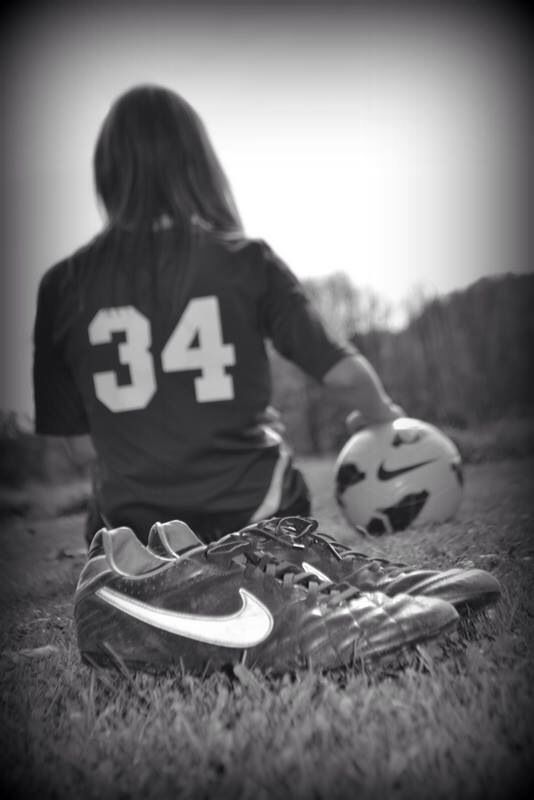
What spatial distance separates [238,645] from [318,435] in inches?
250

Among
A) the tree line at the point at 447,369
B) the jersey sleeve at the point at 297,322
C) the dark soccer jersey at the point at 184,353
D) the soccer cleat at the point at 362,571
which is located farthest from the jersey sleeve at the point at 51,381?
the tree line at the point at 447,369

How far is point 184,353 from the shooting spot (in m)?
2.01

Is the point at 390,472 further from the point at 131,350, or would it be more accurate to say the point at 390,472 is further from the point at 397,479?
the point at 131,350

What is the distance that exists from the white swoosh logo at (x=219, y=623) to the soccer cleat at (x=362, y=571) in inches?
6.2

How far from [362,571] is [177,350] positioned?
0.96 meters

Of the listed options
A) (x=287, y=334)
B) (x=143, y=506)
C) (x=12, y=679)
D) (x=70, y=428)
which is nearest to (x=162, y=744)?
(x=12, y=679)

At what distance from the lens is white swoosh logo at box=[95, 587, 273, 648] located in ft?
4.15

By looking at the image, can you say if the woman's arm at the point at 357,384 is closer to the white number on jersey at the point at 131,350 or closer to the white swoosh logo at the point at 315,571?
the white number on jersey at the point at 131,350

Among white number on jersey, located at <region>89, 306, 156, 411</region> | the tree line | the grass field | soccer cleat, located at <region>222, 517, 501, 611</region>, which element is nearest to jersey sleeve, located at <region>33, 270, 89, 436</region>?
white number on jersey, located at <region>89, 306, 156, 411</region>

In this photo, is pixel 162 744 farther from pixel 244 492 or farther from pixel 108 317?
pixel 108 317

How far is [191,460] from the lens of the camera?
205 centimetres

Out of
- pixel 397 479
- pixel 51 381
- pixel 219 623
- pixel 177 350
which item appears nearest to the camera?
pixel 219 623

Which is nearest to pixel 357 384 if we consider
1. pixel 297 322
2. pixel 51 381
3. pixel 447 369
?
pixel 297 322

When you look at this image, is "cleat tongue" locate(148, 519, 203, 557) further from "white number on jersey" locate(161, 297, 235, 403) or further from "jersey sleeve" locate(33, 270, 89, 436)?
"jersey sleeve" locate(33, 270, 89, 436)
